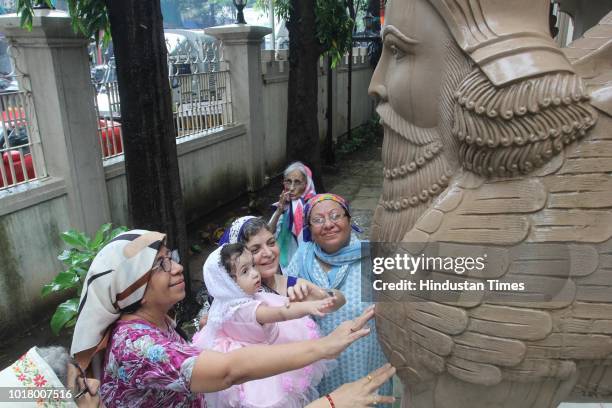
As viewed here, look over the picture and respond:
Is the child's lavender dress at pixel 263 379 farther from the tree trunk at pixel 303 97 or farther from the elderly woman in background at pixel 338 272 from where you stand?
the tree trunk at pixel 303 97

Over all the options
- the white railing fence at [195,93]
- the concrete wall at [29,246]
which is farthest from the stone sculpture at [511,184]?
the white railing fence at [195,93]

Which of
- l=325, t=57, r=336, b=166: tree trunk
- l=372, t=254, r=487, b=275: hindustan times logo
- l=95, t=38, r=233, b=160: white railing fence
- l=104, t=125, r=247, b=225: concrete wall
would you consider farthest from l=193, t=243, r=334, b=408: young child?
l=325, t=57, r=336, b=166: tree trunk

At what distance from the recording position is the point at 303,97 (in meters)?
6.14

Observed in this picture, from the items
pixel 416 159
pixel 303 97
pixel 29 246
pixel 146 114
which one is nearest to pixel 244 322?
pixel 416 159

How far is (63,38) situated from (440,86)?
11.1 ft

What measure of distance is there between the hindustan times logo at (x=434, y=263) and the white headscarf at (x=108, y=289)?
723 mm

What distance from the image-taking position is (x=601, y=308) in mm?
1269

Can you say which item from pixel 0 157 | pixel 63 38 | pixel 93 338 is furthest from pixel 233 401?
pixel 63 38

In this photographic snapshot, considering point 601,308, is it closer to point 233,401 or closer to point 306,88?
point 233,401

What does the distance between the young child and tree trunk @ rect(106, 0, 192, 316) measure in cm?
180

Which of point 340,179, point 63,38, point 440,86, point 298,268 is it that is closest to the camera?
point 440,86

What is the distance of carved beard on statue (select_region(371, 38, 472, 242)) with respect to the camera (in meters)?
1.33

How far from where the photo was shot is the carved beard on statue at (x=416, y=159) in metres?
1.33

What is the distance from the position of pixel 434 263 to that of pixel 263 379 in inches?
30.1
